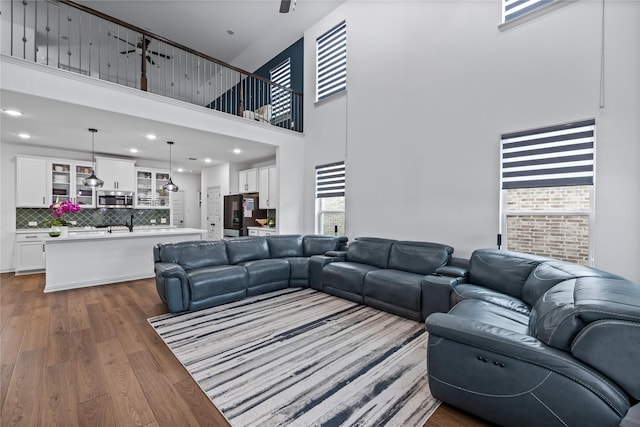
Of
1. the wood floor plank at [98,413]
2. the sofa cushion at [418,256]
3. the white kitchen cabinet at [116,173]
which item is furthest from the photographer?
the white kitchen cabinet at [116,173]

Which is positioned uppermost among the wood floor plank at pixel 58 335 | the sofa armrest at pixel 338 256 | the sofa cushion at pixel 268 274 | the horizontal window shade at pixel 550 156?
the horizontal window shade at pixel 550 156

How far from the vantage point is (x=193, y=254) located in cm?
414

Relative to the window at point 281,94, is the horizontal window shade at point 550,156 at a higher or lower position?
lower

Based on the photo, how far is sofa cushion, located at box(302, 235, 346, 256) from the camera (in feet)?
17.1

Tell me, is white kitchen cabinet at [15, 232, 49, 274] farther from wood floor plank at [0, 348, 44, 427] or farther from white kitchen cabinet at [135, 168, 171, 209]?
wood floor plank at [0, 348, 44, 427]

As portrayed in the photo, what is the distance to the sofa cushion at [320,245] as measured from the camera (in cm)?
520

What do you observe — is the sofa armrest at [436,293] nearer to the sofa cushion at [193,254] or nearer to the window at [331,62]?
the sofa cushion at [193,254]

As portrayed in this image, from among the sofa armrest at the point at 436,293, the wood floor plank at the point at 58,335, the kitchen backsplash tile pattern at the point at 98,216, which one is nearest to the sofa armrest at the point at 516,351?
the sofa armrest at the point at 436,293

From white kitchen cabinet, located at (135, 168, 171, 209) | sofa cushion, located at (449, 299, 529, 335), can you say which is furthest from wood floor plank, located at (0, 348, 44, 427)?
white kitchen cabinet, located at (135, 168, 171, 209)

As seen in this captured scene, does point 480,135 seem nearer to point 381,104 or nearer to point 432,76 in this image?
point 432,76

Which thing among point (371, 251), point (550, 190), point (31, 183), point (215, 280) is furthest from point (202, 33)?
point (550, 190)

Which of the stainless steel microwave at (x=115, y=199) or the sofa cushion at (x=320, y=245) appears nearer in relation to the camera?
the sofa cushion at (x=320, y=245)

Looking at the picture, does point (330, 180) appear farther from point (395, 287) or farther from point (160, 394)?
point (160, 394)

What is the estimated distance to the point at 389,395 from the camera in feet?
6.35
